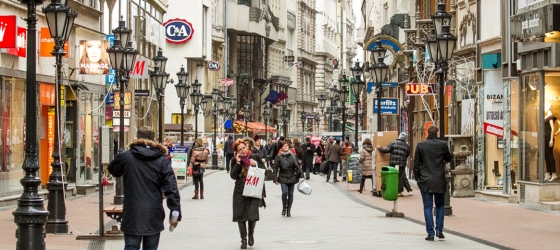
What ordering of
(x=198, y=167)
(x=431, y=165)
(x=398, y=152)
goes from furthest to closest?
1. (x=198, y=167)
2. (x=398, y=152)
3. (x=431, y=165)

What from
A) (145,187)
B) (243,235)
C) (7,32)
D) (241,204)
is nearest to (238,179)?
(241,204)

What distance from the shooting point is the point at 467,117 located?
113ft

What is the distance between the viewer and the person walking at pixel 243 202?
1656cm

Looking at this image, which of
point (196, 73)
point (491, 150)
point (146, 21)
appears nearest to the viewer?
point (491, 150)

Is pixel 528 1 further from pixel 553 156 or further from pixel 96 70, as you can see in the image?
pixel 96 70

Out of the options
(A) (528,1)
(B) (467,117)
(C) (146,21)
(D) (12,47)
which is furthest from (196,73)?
(A) (528,1)

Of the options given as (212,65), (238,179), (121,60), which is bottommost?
(238,179)

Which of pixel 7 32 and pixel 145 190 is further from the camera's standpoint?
pixel 7 32

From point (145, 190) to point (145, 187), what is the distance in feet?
0.10

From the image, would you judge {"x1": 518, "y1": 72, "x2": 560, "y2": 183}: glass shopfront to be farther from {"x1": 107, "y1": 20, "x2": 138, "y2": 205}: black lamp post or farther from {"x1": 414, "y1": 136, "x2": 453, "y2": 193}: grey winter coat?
{"x1": 107, "y1": 20, "x2": 138, "y2": 205}: black lamp post

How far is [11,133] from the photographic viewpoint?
2748 centimetres

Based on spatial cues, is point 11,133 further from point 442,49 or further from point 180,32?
point 180,32

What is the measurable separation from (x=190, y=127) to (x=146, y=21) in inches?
672

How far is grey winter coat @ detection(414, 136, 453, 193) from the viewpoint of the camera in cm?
1781
